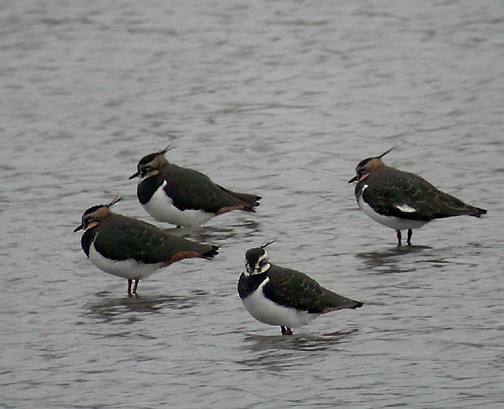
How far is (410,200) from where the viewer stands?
15.2 m

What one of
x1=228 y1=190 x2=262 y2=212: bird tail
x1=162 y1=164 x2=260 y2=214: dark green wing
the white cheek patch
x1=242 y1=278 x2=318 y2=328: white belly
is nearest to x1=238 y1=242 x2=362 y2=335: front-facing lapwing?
x1=242 y1=278 x2=318 y2=328: white belly

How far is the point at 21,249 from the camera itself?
15.6m

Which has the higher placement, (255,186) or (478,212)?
(478,212)

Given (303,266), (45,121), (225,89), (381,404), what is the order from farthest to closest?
(225,89), (45,121), (303,266), (381,404)

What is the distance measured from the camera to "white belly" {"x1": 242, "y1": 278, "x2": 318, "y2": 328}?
12258mm

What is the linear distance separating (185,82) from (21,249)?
779cm

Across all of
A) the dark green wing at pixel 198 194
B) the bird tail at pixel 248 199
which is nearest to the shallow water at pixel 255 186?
the bird tail at pixel 248 199

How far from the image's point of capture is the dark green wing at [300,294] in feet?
40.5

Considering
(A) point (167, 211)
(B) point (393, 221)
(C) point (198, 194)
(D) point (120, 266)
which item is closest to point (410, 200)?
(B) point (393, 221)

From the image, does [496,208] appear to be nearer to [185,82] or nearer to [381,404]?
[381,404]

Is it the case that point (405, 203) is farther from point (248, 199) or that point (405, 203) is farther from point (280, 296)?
point (280, 296)

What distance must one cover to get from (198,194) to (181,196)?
204 millimetres

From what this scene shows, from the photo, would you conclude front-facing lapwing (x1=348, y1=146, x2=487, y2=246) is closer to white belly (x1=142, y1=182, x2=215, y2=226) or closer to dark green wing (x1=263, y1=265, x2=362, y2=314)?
white belly (x1=142, y1=182, x2=215, y2=226)

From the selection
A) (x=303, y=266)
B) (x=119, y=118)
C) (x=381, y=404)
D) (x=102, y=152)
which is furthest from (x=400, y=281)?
(x=119, y=118)
